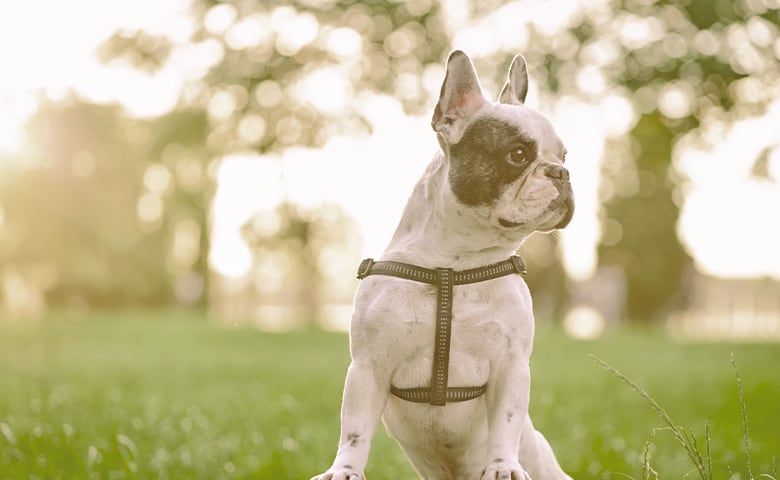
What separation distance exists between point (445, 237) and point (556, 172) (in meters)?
0.49

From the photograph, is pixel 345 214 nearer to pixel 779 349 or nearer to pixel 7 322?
pixel 7 322

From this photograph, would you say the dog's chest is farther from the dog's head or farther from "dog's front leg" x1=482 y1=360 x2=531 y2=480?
the dog's head

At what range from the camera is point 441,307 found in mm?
3312

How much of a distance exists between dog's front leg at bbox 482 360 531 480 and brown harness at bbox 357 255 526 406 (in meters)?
0.08

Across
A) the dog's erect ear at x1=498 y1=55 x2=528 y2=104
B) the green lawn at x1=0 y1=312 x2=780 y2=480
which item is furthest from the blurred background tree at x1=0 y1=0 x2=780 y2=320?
the dog's erect ear at x1=498 y1=55 x2=528 y2=104

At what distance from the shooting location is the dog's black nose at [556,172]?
11.2 feet

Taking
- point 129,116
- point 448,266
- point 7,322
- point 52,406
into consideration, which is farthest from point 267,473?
point 129,116

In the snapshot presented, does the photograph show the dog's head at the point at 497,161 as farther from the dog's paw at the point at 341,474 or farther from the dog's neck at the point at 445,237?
the dog's paw at the point at 341,474

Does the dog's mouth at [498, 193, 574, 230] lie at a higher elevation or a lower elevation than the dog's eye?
lower

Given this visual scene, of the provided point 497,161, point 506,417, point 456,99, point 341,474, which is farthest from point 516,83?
point 341,474

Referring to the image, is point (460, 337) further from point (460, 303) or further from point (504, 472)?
point (504, 472)

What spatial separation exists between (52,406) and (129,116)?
31.1 meters

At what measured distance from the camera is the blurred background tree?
19297 mm

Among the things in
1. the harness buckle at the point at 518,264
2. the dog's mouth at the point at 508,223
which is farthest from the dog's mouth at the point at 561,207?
the harness buckle at the point at 518,264
